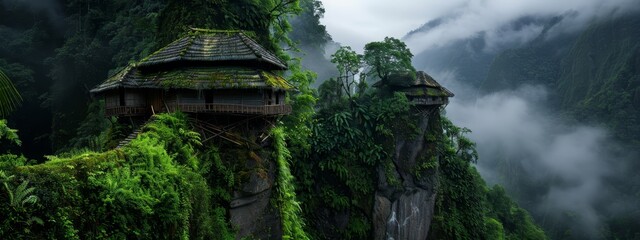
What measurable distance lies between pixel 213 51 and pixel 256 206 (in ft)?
18.3

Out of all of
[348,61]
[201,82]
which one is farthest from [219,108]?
[348,61]

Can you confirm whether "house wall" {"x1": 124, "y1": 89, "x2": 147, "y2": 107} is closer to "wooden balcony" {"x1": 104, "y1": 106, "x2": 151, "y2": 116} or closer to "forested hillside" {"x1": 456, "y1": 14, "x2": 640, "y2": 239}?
"wooden balcony" {"x1": 104, "y1": 106, "x2": 151, "y2": 116}

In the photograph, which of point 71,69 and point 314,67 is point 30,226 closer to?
point 71,69

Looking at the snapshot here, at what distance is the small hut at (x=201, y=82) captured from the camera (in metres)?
12.2

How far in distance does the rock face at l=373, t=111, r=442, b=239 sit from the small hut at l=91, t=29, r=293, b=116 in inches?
717

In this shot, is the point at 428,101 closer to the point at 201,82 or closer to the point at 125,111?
the point at 201,82

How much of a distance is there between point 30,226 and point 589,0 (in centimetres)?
19595

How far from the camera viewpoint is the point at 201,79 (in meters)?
12.2

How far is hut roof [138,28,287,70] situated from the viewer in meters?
12.5

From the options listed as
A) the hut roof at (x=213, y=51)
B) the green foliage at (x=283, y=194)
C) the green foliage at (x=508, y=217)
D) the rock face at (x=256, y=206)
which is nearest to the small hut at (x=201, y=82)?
the hut roof at (x=213, y=51)

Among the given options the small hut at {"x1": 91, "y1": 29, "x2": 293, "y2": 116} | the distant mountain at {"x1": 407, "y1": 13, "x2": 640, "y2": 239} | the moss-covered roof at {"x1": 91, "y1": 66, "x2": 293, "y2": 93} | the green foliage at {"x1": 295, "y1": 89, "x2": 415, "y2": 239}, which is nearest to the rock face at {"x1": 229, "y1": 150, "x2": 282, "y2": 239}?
the small hut at {"x1": 91, "y1": 29, "x2": 293, "y2": 116}

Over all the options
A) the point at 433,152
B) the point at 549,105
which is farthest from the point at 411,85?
the point at 549,105

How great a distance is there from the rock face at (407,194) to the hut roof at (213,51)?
18.7 meters

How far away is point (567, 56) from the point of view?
445ft
